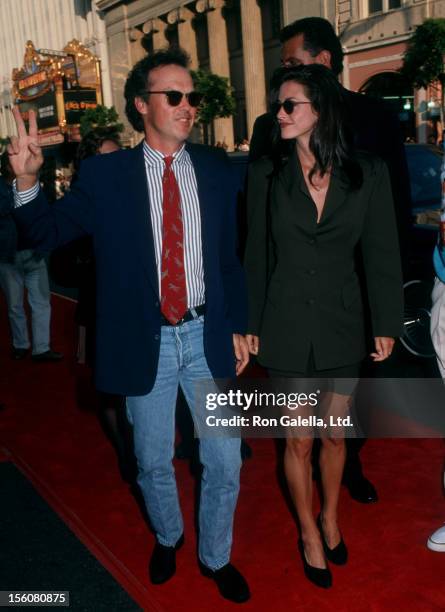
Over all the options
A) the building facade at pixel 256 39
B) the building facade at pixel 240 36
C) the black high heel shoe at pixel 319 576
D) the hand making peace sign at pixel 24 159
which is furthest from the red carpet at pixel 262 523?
the building facade at pixel 240 36

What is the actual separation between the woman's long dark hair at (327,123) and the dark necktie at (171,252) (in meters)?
0.56

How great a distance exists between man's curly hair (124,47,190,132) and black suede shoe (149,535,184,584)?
1.89m

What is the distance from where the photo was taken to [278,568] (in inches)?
125

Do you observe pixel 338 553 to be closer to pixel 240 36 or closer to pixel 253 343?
pixel 253 343

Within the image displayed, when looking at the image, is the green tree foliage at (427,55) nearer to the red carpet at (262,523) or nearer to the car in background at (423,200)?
the car in background at (423,200)

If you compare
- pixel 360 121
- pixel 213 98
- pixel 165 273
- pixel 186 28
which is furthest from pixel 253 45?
pixel 165 273

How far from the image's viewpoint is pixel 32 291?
6.96 metres

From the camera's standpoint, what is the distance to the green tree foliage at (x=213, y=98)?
1121 inches

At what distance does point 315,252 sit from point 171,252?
22.8 inches

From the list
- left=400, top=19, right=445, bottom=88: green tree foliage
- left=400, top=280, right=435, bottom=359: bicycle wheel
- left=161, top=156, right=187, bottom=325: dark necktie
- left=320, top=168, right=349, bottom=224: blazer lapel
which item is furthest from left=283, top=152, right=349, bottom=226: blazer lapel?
left=400, top=19, right=445, bottom=88: green tree foliage

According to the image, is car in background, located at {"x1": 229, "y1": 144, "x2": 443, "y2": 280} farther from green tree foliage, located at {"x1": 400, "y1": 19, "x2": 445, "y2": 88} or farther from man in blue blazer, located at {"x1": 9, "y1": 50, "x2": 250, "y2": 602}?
green tree foliage, located at {"x1": 400, "y1": 19, "x2": 445, "y2": 88}

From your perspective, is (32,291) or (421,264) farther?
(32,291)

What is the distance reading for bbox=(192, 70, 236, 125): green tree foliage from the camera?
93.4 feet

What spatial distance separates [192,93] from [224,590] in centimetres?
207
